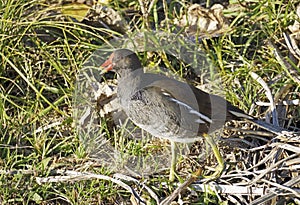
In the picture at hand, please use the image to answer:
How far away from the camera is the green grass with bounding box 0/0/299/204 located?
361 centimetres

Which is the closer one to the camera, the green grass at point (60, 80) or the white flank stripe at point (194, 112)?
the white flank stripe at point (194, 112)

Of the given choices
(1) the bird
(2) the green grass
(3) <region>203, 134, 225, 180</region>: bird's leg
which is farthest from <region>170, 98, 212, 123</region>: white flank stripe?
(2) the green grass

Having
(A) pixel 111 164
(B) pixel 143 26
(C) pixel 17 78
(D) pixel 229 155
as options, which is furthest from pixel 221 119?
(C) pixel 17 78

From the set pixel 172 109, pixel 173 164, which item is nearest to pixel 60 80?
pixel 173 164

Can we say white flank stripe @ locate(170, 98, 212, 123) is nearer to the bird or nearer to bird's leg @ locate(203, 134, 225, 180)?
the bird

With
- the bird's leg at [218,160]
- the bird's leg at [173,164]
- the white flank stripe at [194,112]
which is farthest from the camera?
the bird's leg at [173,164]

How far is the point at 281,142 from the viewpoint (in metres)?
3.56

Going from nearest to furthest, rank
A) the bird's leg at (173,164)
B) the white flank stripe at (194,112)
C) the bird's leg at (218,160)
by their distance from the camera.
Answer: the white flank stripe at (194,112), the bird's leg at (218,160), the bird's leg at (173,164)

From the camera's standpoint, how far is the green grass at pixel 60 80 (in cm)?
361

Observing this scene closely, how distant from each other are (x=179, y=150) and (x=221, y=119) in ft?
1.57

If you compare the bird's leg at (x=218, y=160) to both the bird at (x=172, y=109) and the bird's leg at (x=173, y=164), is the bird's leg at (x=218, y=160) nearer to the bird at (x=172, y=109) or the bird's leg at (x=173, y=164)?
the bird at (x=172, y=109)

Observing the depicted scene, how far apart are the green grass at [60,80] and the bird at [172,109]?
376 millimetres

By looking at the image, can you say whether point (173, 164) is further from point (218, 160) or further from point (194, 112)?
point (194, 112)

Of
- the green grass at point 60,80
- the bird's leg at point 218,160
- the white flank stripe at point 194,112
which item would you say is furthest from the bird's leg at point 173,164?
the white flank stripe at point 194,112
